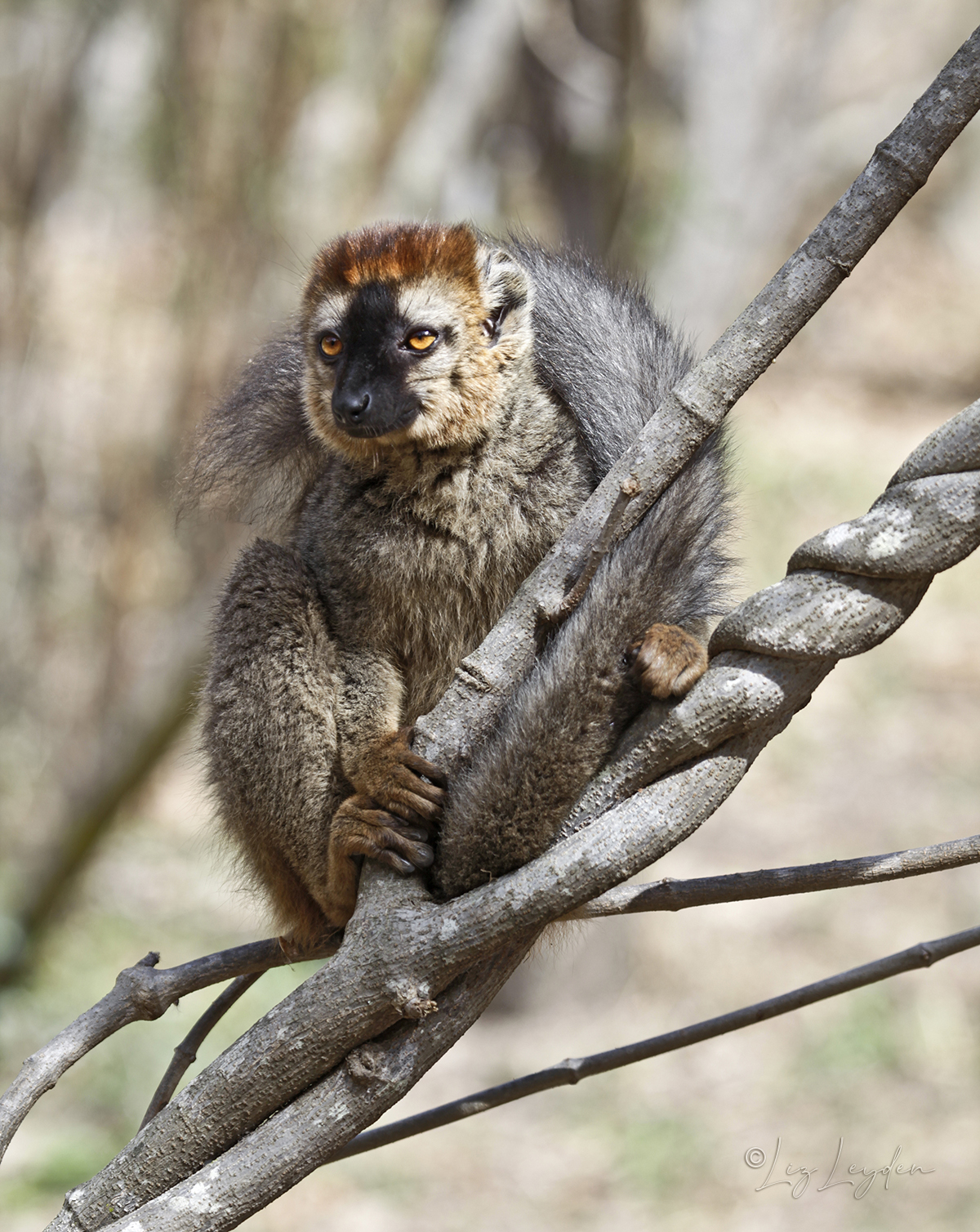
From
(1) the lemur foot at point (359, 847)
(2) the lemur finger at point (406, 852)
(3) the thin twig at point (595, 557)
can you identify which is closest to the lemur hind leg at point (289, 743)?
(1) the lemur foot at point (359, 847)

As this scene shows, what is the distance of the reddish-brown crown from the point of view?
9.87 feet

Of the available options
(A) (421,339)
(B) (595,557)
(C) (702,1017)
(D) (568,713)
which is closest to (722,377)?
(B) (595,557)

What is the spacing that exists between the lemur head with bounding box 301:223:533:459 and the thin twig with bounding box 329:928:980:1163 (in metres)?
1.45

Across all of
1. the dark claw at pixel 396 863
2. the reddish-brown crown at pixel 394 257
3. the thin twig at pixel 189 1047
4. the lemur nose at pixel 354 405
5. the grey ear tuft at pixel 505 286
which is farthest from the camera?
the grey ear tuft at pixel 505 286

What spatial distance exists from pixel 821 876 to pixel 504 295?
1.76m

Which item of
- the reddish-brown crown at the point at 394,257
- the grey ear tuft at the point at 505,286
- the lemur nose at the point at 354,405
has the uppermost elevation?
the reddish-brown crown at the point at 394,257

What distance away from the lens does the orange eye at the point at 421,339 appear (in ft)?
9.92

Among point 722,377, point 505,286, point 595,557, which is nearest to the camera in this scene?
point 722,377

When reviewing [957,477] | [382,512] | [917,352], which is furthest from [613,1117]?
[917,352]

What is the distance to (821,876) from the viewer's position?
1980 millimetres

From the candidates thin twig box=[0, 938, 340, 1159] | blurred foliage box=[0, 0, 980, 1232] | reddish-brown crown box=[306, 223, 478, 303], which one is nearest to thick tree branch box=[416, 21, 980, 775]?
thin twig box=[0, 938, 340, 1159]

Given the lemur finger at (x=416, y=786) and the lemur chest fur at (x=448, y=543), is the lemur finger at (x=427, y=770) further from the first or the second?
the lemur chest fur at (x=448, y=543)

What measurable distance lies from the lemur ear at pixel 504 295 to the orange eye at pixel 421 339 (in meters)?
0.15

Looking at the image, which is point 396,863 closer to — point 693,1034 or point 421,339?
point 693,1034
